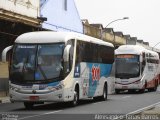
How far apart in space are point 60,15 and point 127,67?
11081mm

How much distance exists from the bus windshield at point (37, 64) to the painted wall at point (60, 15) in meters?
18.6

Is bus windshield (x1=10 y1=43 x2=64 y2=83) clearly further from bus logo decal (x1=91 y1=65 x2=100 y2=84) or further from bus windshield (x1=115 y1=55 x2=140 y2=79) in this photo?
bus windshield (x1=115 y1=55 x2=140 y2=79)

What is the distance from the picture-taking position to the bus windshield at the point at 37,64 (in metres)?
23.5

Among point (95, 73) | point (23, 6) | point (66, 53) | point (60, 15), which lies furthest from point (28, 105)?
point (60, 15)

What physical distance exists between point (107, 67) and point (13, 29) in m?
10.8

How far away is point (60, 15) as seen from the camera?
166 ft

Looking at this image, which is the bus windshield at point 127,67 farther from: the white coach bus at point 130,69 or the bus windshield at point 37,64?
the bus windshield at point 37,64

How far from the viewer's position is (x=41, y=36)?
2433cm

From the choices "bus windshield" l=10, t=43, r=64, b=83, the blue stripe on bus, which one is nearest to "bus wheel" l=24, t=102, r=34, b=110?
"bus windshield" l=10, t=43, r=64, b=83

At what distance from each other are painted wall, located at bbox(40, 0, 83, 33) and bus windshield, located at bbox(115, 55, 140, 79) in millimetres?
6132

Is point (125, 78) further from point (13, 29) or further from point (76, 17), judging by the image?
point (76, 17)

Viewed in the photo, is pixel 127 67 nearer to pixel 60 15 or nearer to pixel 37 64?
pixel 60 15

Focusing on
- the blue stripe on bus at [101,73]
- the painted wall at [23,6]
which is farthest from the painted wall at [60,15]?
the blue stripe on bus at [101,73]

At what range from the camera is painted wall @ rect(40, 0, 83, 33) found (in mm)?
46000
